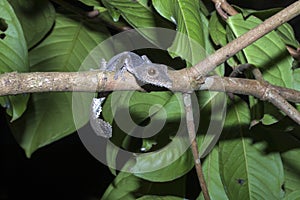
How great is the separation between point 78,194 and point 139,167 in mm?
1090

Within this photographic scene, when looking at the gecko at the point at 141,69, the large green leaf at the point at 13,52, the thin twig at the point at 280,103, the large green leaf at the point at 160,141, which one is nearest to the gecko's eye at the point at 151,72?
the gecko at the point at 141,69

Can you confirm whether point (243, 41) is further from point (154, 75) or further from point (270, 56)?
point (270, 56)

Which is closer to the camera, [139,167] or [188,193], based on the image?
[139,167]

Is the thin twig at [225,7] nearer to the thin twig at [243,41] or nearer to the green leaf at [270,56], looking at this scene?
the green leaf at [270,56]

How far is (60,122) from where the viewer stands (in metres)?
0.88

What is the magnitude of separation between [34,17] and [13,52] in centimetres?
18

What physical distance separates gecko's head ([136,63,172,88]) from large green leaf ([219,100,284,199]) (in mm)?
376

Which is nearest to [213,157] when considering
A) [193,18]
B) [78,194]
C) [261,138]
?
[261,138]

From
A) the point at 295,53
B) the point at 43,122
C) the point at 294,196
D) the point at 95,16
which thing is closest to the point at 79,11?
the point at 95,16

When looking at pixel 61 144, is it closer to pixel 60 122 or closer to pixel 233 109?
pixel 60 122

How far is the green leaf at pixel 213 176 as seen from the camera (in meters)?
0.80

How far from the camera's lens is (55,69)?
2.97 ft

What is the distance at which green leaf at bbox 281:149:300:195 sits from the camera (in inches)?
32.5

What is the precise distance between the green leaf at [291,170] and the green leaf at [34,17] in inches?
20.5
